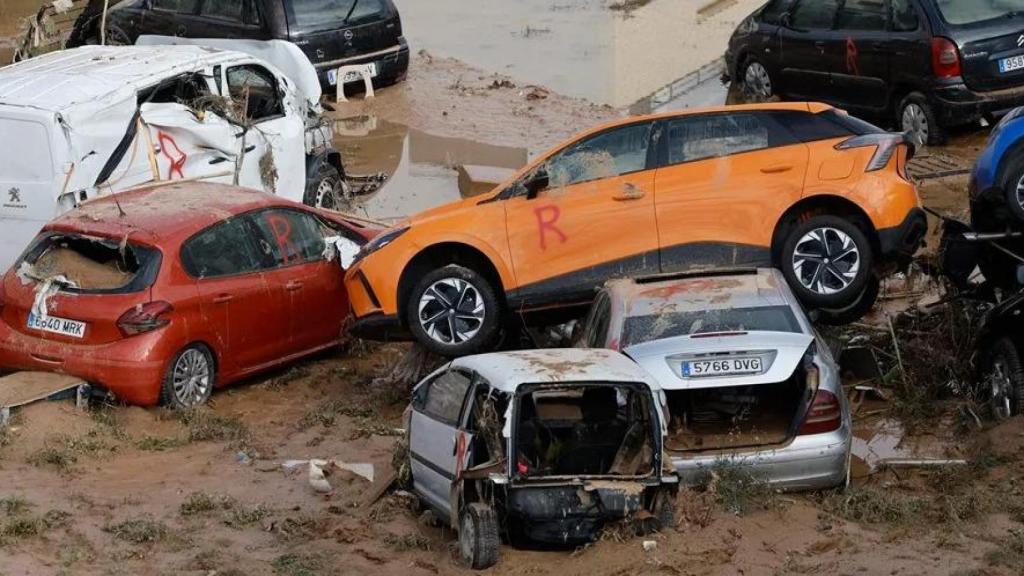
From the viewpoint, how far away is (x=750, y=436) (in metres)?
9.52

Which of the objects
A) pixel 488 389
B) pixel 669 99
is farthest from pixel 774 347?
pixel 669 99

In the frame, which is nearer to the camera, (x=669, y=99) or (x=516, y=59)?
(x=669, y=99)

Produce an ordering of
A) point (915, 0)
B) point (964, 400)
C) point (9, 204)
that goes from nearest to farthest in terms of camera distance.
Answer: point (964, 400), point (9, 204), point (915, 0)

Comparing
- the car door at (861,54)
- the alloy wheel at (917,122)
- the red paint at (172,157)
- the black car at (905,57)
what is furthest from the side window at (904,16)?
the red paint at (172,157)

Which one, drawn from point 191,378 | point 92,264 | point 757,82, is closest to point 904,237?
point 191,378

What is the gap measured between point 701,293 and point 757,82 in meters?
10.0

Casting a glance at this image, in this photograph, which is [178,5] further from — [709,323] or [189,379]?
[709,323]

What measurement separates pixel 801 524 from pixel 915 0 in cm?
908

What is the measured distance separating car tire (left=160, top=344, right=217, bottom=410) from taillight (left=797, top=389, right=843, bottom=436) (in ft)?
15.7

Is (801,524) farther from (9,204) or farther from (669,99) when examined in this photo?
(669,99)

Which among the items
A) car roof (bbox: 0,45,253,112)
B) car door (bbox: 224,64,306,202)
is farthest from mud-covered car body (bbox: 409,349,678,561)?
car door (bbox: 224,64,306,202)

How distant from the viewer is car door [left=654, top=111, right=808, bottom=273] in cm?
1167

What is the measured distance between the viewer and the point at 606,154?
11.9 meters

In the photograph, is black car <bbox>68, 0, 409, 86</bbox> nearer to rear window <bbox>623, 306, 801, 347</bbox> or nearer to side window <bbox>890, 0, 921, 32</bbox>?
side window <bbox>890, 0, 921, 32</bbox>
